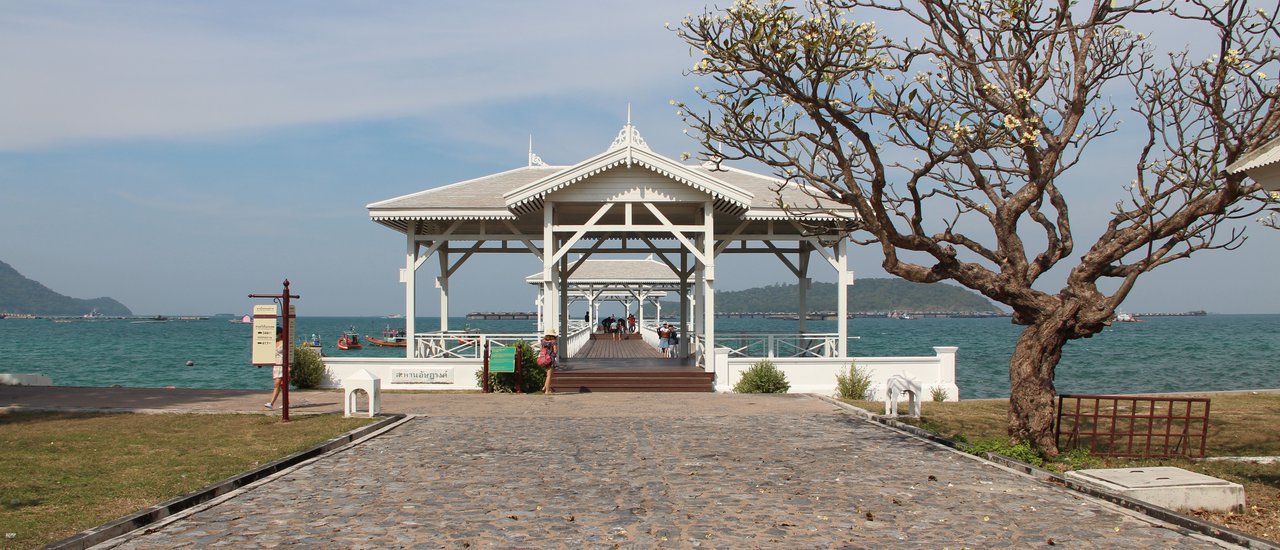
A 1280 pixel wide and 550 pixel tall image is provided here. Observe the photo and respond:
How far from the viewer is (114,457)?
11477 millimetres

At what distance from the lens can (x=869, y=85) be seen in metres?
12.1

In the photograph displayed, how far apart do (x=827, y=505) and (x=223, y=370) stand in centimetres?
5446

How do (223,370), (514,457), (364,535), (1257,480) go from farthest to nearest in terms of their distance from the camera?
(223,370)
(514,457)
(1257,480)
(364,535)

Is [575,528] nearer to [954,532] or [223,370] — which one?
[954,532]

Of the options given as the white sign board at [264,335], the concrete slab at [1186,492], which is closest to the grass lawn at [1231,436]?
the concrete slab at [1186,492]

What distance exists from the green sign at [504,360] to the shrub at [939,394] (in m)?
9.00

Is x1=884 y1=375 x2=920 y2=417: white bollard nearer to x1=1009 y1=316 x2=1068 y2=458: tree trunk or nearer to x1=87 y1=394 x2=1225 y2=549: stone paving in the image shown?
x1=87 y1=394 x2=1225 y2=549: stone paving

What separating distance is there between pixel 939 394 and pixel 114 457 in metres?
16.8

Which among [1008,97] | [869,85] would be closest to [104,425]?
[869,85]

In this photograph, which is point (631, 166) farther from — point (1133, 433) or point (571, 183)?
A: point (1133, 433)

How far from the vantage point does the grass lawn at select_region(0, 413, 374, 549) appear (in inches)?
333

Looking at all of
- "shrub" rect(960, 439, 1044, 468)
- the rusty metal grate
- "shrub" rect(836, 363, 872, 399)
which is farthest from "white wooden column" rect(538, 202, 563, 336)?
"shrub" rect(960, 439, 1044, 468)

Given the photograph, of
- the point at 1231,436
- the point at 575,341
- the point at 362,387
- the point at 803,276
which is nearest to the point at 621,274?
the point at 575,341

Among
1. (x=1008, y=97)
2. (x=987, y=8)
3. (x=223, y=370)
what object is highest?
(x=987, y=8)
